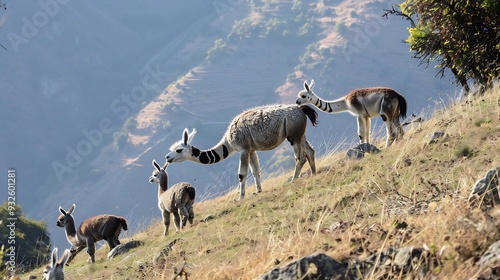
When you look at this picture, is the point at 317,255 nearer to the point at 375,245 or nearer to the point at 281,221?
the point at 375,245

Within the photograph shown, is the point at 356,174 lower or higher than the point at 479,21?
lower

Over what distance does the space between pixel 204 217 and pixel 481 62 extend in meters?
10.4

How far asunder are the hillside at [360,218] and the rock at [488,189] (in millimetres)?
154

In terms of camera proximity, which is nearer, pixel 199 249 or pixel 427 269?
pixel 427 269

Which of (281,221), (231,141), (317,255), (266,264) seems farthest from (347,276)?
(231,141)

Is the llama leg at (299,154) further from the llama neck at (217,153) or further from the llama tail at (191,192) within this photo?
the llama tail at (191,192)

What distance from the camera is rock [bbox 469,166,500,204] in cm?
784

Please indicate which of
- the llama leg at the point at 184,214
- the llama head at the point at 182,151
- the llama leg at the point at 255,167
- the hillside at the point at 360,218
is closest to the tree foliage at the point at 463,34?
the hillside at the point at 360,218

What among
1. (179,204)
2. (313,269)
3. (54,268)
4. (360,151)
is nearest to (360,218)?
(313,269)

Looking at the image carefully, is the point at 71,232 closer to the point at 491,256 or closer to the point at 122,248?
Answer: the point at 122,248

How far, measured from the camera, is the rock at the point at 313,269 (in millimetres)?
6895

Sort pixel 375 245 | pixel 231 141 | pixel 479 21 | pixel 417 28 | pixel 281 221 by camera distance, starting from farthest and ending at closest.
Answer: pixel 417 28 → pixel 479 21 → pixel 231 141 → pixel 281 221 → pixel 375 245

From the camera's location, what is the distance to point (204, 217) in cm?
1703

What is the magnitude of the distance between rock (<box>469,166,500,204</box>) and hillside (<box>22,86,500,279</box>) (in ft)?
0.51
